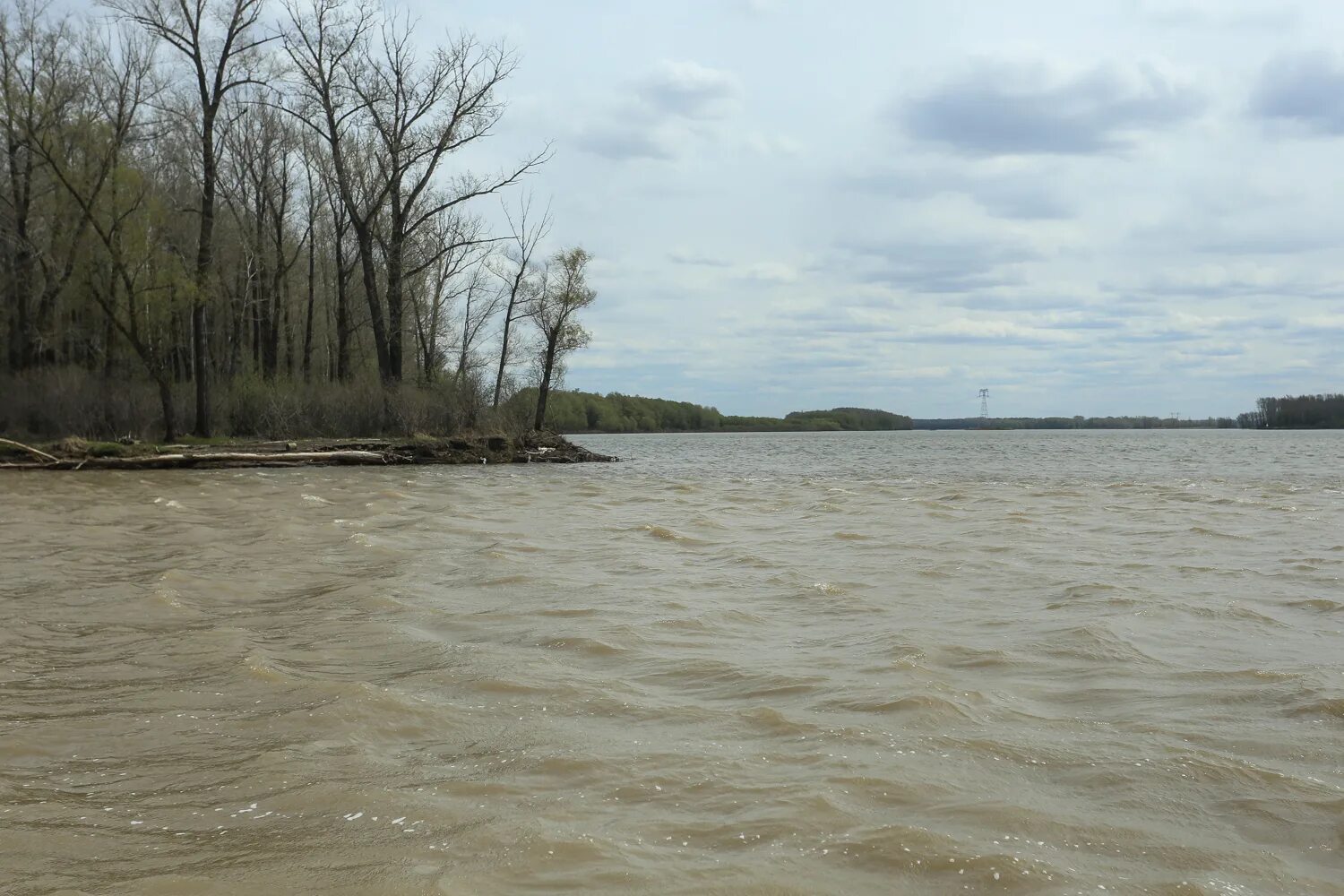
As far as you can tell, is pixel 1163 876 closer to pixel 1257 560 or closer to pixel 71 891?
pixel 71 891

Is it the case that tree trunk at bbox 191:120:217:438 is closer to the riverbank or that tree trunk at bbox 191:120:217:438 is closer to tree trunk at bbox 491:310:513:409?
the riverbank

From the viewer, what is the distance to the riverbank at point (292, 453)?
2036cm

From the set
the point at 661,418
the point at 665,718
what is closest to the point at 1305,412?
the point at 661,418

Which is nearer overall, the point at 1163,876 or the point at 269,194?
the point at 1163,876

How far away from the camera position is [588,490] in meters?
18.7

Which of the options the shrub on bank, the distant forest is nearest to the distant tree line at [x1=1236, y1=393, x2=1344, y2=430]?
the distant forest

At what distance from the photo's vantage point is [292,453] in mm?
23328

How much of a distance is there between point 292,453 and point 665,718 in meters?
21.1

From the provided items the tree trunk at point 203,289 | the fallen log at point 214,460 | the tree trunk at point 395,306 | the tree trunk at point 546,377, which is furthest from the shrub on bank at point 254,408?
the tree trunk at point 546,377

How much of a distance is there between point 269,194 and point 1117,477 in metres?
31.5

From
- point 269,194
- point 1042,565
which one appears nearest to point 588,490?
point 1042,565

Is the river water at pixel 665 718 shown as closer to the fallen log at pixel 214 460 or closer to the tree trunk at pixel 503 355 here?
the fallen log at pixel 214 460

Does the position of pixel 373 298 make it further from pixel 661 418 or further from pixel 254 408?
pixel 661 418

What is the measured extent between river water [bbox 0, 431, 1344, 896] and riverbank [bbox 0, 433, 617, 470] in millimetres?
12156
